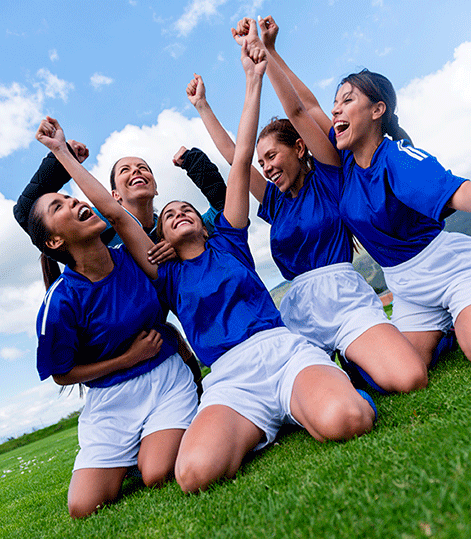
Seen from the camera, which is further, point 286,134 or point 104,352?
point 286,134

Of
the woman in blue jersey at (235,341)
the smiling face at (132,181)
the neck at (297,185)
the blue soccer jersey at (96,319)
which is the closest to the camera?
the woman in blue jersey at (235,341)

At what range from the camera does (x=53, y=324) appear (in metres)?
2.91

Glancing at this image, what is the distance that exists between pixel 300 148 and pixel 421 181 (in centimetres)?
122

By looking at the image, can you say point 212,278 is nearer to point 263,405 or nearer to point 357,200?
point 263,405

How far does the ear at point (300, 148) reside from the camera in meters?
3.58

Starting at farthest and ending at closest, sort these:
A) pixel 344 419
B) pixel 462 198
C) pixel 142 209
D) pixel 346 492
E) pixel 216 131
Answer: pixel 142 209 → pixel 216 131 → pixel 462 198 → pixel 344 419 → pixel 346 492

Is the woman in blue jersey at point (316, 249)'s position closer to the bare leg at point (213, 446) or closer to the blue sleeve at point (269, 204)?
the blue sleeve at point (269, 204)

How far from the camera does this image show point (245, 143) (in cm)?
305

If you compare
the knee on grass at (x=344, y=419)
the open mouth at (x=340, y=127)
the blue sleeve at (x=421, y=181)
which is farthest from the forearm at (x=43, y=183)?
the knee on grass at (x=344, y=419)

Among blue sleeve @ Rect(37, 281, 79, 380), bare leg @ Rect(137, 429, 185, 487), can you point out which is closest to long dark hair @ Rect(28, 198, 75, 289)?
blue sleeve @ Rect(37, 281, 79, 380)

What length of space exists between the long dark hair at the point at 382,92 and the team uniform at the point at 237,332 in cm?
146

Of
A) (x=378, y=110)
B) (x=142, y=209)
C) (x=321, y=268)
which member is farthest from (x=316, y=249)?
(x=142, y=209)

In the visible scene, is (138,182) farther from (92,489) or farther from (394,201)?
(92,489)

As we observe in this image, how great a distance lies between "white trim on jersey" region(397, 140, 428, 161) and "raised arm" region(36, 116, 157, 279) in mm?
2108
